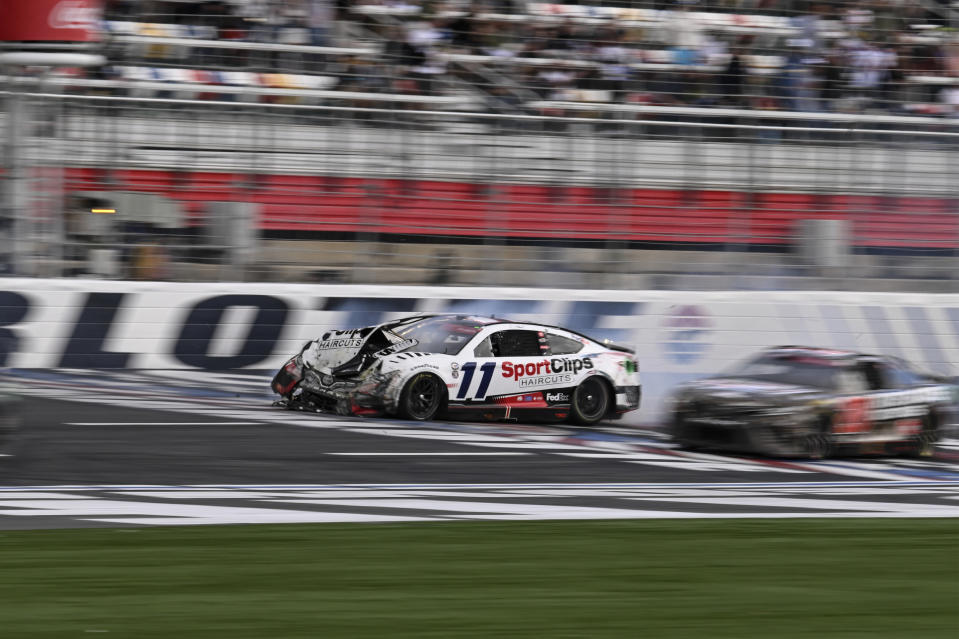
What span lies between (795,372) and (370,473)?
4.16 meters

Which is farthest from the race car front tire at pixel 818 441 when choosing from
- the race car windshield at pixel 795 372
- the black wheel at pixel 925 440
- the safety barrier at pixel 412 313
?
the safety barrier at pixel 412 313

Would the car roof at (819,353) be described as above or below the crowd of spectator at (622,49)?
below

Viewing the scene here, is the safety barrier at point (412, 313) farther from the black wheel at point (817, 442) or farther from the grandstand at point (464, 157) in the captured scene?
the black wheel at point (817, 442)

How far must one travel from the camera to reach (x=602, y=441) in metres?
12.1

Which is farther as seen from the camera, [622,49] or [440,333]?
[622,49]

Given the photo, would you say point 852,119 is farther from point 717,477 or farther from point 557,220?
point 717,477

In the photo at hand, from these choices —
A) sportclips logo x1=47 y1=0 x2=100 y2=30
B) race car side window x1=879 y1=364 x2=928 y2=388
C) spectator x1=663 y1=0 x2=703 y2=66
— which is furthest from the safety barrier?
spectator x1=663 y1=0 x2=703 y2=66

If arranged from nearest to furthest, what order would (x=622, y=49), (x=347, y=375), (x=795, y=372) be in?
1. (x=795, y=372)
2. (x=347, y=375)
3. (x=622, y=49)

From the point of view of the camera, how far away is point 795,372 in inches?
465

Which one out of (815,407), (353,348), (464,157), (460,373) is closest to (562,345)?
(460,373)

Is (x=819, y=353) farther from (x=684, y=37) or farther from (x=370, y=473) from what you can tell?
(x=684, y=37)

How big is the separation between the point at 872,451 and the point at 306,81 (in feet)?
27.0

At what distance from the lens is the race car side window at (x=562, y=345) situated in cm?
1326

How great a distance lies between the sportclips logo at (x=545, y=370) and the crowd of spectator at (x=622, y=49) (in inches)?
188
